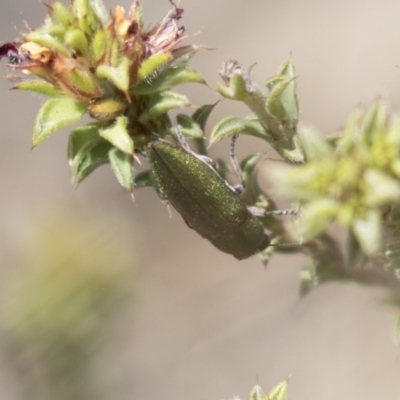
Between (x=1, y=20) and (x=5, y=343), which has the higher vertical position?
(x=1, y=20)

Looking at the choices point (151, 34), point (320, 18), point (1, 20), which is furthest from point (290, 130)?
point (1, 20)

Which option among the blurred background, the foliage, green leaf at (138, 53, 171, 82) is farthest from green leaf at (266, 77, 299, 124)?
the blurred background

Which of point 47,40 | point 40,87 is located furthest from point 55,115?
point 47,40

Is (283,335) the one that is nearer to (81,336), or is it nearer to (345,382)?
(345,382)

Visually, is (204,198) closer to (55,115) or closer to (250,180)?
(250,180)

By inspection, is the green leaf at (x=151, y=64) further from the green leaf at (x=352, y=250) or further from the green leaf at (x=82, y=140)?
A: the green leaf at (x=352, y=250)

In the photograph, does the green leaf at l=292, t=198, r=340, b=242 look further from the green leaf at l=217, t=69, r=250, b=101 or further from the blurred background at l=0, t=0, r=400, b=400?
the blurred background at l=0, t=0, r=400, b=400
